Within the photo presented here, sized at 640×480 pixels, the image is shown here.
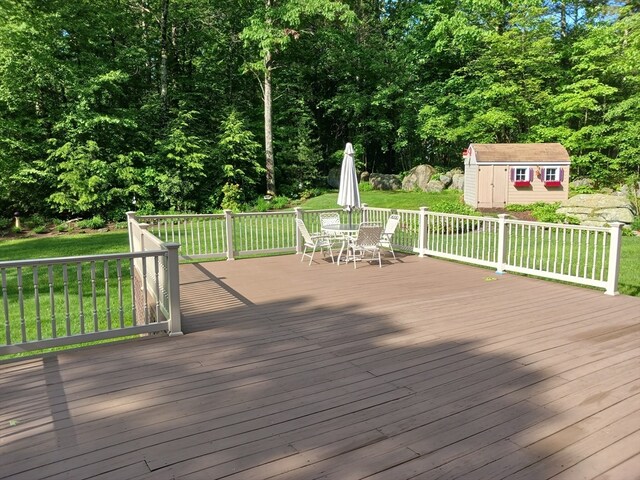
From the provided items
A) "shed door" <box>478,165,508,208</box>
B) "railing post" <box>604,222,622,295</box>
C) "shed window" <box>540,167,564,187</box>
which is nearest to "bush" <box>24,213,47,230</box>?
"shed door" <box>478,165,508,208</box>

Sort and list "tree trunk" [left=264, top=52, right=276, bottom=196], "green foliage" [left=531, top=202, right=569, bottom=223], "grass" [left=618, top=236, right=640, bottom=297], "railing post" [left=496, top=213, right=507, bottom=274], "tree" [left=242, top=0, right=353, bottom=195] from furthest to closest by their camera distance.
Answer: "tree trunk" [left=264, top=52, right=276, bottom=196] → "tree" [left=242, top=0, right=353, bottom=195] → "green foliage" [left=531, top=202, right=569, bottom=223] → "grass" [left=618, top=236, right=640, bottom=297] → "railing post" [left=496, top=213, right=507, bottom=274]

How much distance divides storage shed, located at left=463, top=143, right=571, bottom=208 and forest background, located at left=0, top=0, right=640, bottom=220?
288 cm

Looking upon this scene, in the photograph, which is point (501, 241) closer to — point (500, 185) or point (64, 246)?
point (64, 246)

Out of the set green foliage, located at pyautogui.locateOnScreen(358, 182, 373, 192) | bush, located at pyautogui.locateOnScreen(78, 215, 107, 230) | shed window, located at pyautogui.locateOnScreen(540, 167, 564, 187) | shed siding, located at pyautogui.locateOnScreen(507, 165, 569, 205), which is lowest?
bush, located at pyautogui.locateOnScreen(78, 215, 107, 230)

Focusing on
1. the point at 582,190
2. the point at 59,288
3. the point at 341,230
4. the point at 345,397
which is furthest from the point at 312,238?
the point at 582,190

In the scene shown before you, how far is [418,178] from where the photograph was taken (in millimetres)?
19703

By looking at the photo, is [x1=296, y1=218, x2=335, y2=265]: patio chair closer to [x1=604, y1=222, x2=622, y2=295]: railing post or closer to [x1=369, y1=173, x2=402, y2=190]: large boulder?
[x1=604, y1=222, x2=622, y2=295]: railing post

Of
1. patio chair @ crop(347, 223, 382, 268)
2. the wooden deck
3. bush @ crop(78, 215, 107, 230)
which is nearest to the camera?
the wooden deck

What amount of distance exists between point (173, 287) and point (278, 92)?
1874 centimetres

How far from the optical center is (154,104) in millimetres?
17125

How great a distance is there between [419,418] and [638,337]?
2626mm

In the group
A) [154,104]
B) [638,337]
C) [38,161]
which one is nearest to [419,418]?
[638,337]

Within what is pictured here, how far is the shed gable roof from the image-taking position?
655 inches

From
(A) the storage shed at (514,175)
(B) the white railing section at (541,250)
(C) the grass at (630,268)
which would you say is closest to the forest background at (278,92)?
(A) the storage shed at (514,175)
